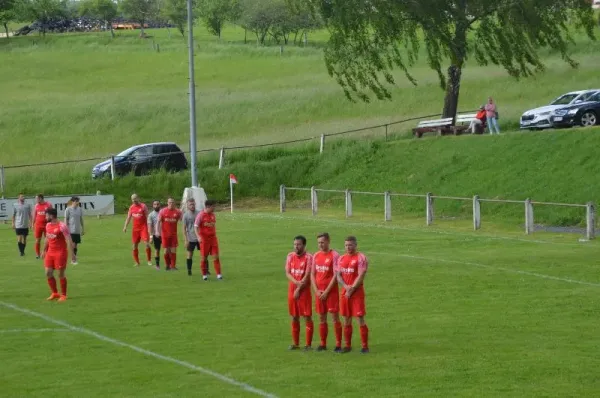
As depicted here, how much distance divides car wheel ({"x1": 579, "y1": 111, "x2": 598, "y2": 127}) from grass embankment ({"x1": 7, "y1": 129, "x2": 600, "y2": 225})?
293 cm

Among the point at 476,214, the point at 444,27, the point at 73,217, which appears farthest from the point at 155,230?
the point at 444,27

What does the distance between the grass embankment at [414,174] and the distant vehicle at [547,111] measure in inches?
116

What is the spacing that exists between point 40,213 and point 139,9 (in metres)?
157

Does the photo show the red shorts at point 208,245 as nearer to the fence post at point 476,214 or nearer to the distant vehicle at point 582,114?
the fence post at point 476,214

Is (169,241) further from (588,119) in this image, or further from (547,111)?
(547,111)

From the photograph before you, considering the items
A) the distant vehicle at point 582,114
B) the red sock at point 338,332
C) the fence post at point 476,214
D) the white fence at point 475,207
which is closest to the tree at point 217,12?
the white fence at point 475,207

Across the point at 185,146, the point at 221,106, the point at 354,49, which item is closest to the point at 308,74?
the point at 221,106

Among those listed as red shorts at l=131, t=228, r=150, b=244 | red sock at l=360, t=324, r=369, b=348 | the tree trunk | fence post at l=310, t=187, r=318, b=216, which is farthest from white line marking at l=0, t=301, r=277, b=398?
the tree trunk

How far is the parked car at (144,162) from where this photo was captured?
58.8m

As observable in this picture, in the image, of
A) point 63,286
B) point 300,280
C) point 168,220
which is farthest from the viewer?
point 168,220

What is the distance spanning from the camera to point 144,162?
59.3 meters

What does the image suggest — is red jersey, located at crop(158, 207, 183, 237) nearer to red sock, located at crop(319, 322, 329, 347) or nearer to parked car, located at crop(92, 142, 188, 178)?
red sock, located at crop(319, 322, 329, 347)

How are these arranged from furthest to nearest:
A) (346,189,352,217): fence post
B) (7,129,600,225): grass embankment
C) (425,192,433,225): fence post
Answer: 1. (346,189,352,217): fence post
2. (7,129,600,225): grass embankment
3. (425,192,433,225): fence post

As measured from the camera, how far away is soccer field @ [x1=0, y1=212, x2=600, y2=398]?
1650cm
